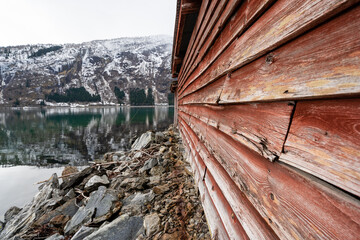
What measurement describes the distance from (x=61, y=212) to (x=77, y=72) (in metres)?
175

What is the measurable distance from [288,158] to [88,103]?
138m

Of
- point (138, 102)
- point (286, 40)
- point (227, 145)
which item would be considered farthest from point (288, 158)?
point (138, 102)

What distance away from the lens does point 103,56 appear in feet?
563

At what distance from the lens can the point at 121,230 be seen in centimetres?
283

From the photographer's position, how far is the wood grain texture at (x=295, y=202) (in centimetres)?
56

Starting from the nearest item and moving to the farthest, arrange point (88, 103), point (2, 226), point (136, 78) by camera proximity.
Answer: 1. point (2, 226)
2. point (88, 103)
3. point (136, 78)

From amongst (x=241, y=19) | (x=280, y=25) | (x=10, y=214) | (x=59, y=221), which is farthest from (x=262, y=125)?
(x=10, y=214)

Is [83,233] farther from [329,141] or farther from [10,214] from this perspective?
[10,214]

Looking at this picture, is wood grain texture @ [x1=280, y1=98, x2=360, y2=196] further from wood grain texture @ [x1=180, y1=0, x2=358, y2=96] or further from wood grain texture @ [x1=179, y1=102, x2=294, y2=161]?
wood grain texture @ [x1=180, y1=0, x2=358, y2=96]

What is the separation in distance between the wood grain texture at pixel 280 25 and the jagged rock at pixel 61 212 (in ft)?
17.8

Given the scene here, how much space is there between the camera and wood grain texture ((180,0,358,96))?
2.03ft

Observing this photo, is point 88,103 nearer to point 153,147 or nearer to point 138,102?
point 138,102

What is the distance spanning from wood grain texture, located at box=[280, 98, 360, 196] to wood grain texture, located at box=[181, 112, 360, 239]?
57 millimetres

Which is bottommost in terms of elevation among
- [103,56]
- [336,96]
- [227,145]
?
[227,145]
